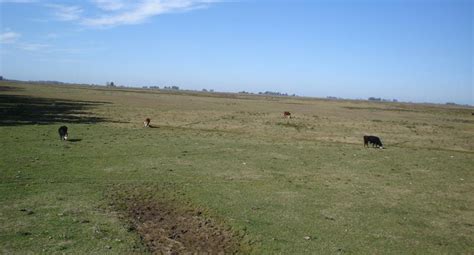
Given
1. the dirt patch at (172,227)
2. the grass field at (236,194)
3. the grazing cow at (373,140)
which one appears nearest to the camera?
the dirt patch at (172,227)

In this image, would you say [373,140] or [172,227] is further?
[373,140]

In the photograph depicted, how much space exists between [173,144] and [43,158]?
366 inches

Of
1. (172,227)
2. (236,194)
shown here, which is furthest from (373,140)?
(172,227)

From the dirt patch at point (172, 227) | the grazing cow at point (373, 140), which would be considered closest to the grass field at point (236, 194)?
the dirt patch at point (172, 227)

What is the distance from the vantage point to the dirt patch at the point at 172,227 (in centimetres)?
1138

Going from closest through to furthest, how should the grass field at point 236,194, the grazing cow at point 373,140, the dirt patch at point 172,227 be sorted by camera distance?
the dirt patch at point 172,227, the grass field at point 236,194, the grazing cow at point 373,140

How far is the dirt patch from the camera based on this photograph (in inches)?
448

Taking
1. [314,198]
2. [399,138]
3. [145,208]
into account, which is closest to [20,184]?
[145,208]

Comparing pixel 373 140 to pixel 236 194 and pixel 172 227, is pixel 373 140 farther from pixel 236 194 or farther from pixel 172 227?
pixel 172 227

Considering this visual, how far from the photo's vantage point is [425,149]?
32.9m

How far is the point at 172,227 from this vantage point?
42.3ft

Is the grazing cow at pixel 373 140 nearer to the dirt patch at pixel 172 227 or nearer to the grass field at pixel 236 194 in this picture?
the grass field at pixel 236 194

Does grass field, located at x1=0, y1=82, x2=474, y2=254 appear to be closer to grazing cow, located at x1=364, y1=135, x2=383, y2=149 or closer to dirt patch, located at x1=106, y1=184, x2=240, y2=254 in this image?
dirt patch, located at x1=106, y1=184, x2=240, y2=254

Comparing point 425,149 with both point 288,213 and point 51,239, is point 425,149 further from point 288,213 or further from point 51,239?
point 51,239
